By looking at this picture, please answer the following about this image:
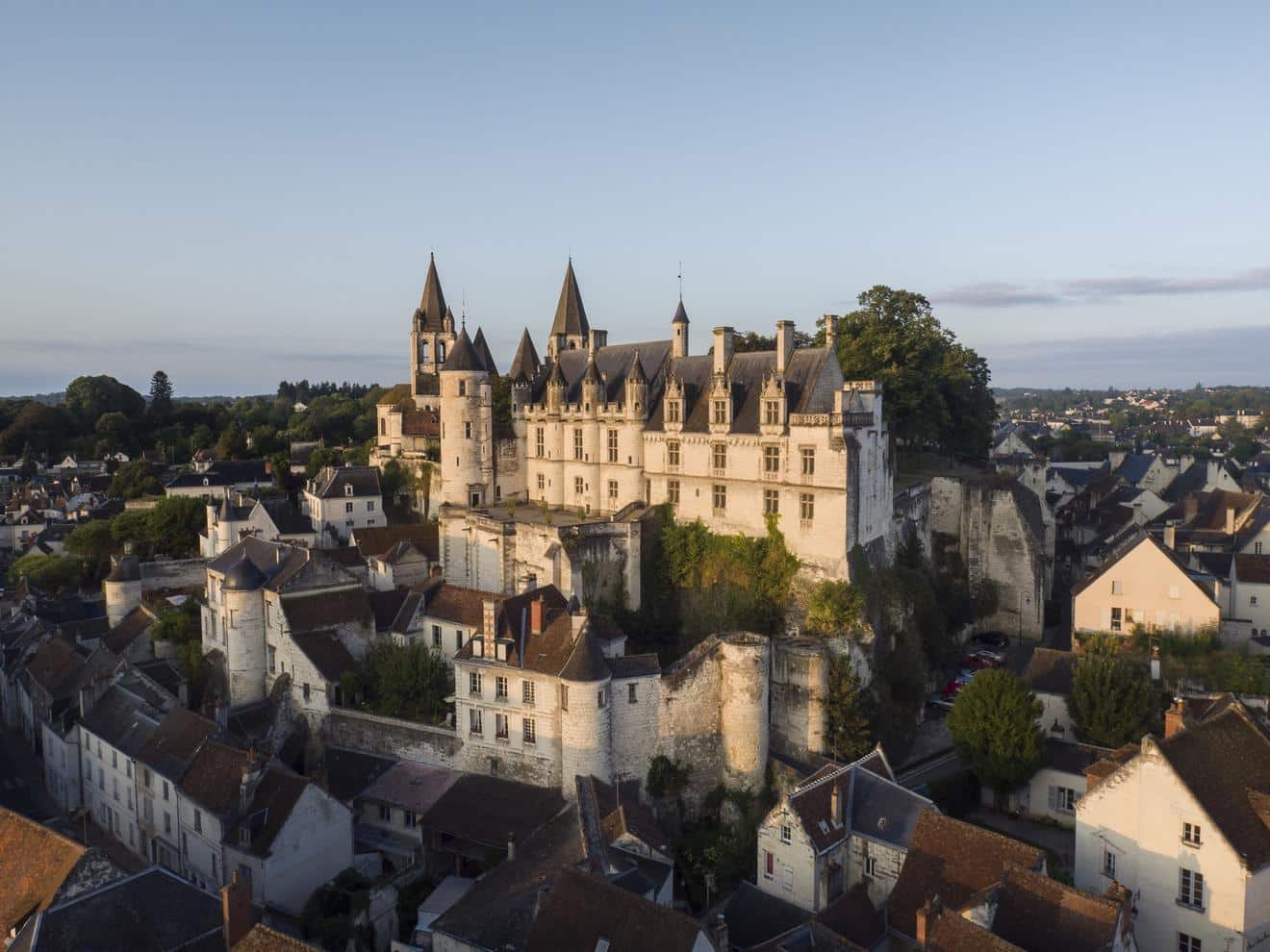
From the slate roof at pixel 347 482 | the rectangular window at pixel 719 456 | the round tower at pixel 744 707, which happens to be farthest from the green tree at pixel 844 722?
the slate roof at pixel 347 482

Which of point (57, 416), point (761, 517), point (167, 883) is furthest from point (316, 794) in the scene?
point (57, 416)

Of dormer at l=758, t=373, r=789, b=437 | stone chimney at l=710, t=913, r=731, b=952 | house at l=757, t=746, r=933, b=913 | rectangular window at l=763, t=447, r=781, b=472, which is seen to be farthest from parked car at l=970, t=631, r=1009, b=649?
stone chimney at l=710, t=913, r=731, b=952

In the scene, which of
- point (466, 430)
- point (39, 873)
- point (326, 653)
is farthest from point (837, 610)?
point (39, 873)

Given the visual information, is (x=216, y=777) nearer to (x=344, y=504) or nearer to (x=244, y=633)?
(x=244, y=633)

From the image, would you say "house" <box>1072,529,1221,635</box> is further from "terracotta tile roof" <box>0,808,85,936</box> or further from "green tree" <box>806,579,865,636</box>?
"terracotta tile roof" <box>0,808,85,936</box>

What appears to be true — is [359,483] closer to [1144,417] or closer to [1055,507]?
[1055,507]
